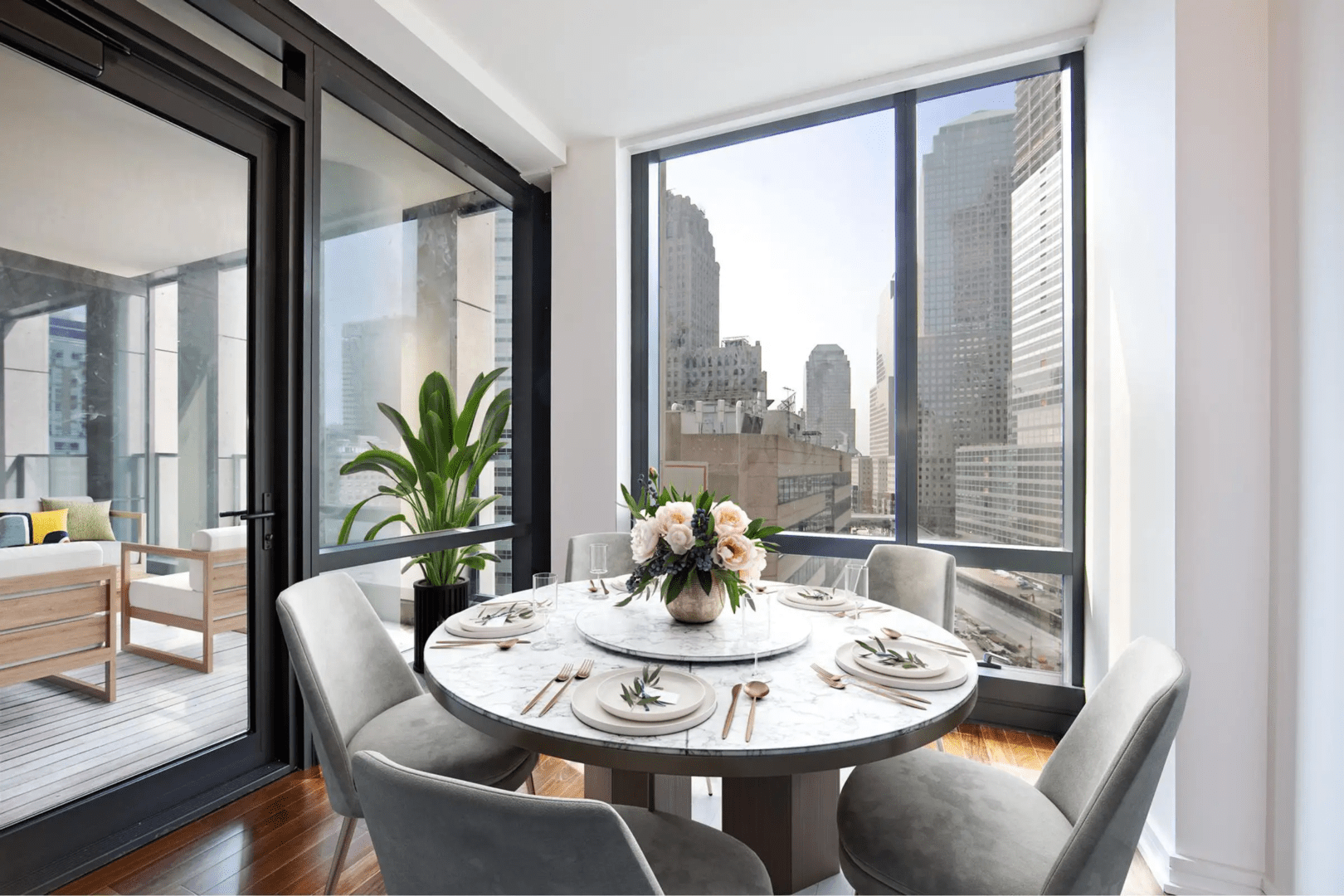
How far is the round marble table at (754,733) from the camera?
3.26 feet

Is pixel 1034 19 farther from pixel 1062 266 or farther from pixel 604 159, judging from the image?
pixel 604 159

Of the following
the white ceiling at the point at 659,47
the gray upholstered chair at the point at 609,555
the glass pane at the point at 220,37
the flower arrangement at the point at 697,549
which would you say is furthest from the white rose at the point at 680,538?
the glass pane at the point at 220,37

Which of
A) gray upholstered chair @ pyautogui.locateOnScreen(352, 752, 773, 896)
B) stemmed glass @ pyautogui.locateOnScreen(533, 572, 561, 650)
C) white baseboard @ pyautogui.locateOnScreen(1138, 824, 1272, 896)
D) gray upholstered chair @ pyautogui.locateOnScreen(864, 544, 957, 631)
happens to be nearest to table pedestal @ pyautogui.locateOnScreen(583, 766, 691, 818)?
stemmed glass @ pyautogui.locateOnScreen(533, 572, 561, 650)

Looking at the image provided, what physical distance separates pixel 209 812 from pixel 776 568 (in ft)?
7.79

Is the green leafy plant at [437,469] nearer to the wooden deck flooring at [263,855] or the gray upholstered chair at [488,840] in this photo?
the wooden deck flooring at [263,855]

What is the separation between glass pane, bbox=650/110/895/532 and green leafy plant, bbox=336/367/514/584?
1.04 metres

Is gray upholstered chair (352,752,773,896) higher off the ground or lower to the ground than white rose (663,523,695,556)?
lower

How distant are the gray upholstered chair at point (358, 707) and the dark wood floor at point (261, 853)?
0.22m

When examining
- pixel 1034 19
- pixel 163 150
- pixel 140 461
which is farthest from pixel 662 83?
pixel 140 461

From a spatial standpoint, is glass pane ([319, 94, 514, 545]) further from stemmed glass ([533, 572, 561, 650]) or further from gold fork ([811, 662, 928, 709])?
gold fork ([811, 662, 928, 709])

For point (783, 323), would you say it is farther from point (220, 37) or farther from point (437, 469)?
point (220, 37)

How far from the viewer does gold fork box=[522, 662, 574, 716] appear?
1.15m

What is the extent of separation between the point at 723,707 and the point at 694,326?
2.56 meters

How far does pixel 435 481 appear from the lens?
9.74ft
